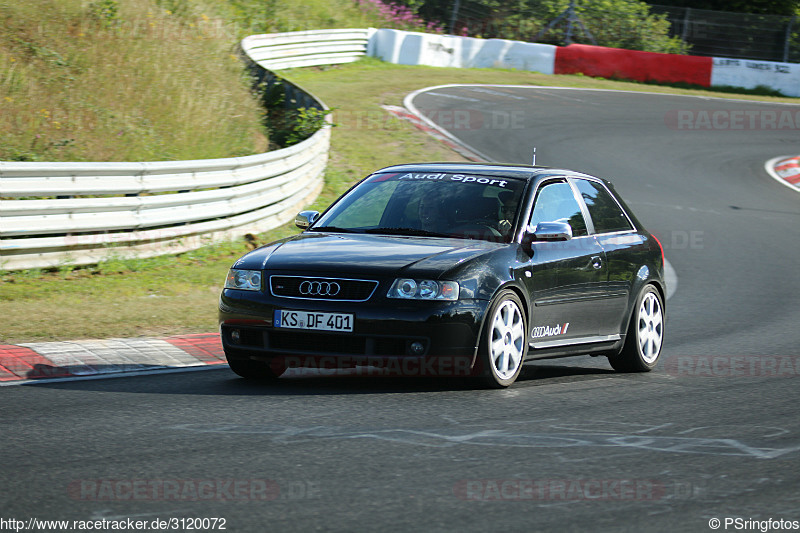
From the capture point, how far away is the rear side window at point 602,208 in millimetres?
8820

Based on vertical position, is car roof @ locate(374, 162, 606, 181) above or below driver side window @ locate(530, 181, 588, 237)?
above

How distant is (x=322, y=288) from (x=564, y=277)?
194cm

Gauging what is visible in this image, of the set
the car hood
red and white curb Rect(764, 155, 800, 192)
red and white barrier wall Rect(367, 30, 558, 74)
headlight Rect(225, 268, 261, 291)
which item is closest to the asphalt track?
headlight Rect(225, 268, 261, 291)

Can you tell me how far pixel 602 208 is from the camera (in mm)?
8992

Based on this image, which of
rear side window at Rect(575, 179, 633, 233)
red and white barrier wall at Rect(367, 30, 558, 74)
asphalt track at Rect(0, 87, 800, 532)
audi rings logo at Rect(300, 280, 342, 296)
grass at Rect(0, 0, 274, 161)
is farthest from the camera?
red and white barrier wall at Rect(367, 30, 558, 74)

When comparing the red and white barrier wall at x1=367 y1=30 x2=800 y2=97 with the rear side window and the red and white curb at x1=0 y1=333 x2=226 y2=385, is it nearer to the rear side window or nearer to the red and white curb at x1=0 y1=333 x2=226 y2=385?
the rear side window

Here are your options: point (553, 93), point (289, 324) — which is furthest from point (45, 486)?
point (553, 93)

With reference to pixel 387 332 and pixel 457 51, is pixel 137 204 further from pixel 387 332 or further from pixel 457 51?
pixel 457 51

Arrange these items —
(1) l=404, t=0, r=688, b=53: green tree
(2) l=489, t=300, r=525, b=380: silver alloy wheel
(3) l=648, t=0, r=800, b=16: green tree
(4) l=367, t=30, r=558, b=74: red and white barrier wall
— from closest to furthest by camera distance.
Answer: (2) l=489, t=300, r=525, b=380: silver alloy wheel, (4) l=367, t=30, r=558, b=74: red and white barrier wall, (1) l=404, t=0, r=688, b=53: green tree, (3) l=648, t=0, r=800, b=16: green tree

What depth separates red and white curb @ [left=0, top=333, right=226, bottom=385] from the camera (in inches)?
299

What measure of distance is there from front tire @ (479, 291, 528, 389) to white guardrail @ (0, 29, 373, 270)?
5.99m

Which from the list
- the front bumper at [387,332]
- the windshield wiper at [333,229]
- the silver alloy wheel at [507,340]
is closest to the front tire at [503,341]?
the silver alloy wheel at [507,340]

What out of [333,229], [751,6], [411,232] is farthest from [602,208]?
[751,6]

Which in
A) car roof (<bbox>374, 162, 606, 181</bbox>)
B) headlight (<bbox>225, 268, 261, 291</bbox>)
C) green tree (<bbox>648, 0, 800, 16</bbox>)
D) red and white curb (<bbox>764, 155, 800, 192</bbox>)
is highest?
car roof (<bbox>374, 162, 606, 181</bbox>)
